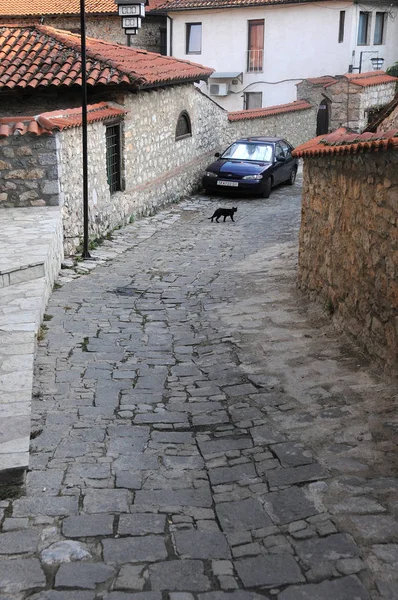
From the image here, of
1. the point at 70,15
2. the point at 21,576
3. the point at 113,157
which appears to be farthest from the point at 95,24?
the point at 21,576

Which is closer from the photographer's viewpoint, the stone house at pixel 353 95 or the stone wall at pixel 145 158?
the stone wall at pixel 145 158

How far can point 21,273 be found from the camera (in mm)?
8125

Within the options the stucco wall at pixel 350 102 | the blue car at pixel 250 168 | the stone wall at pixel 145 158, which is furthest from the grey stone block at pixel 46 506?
the stucco wall at pixel 350 102

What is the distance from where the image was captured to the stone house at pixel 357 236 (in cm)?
609

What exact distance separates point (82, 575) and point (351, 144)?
4.84m

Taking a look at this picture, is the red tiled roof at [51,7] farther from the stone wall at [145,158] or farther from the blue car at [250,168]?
the blue car at [250,168]

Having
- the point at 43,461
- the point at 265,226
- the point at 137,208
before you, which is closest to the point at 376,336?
the point at 43,461

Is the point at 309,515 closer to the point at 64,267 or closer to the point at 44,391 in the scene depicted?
the point at 44,391

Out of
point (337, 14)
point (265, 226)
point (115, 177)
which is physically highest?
point (337, 14)

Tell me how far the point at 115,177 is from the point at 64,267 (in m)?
4.34

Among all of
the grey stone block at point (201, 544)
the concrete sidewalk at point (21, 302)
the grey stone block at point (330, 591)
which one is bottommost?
the grey stone block at point (201, 544)

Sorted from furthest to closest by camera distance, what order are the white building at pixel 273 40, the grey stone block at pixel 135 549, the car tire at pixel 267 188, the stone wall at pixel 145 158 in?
the white building at pixel 273 40
the car tire at pixel 267 188
the stone wall at pixel 145 158
the grey stone block at pixel 135 549

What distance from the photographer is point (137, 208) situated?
15742 millimetres

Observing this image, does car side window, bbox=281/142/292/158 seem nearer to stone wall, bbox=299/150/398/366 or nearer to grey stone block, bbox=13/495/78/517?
stone wall, bbox=299/150/398/366
